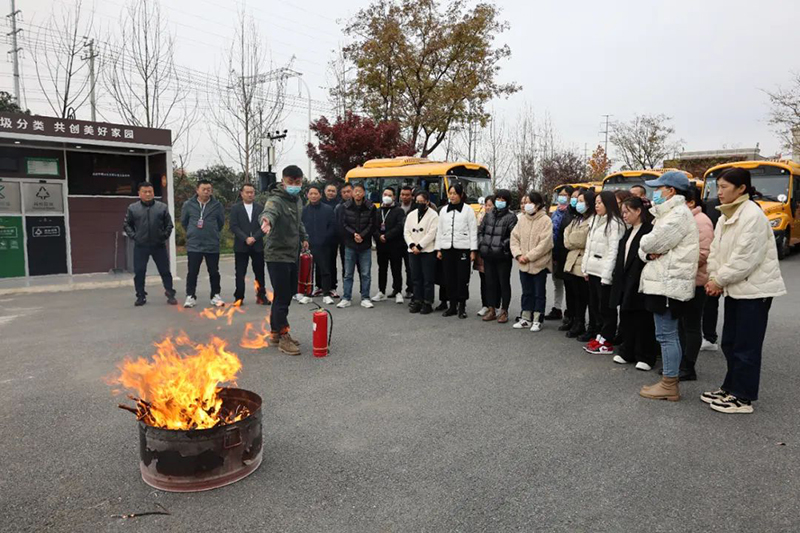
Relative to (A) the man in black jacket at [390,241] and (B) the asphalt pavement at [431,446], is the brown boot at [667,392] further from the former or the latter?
(A) the man in black jacket at [390,241]

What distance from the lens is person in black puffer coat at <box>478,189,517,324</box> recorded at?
791cm

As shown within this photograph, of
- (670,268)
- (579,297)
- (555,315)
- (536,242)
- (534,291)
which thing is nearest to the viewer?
(670,268)

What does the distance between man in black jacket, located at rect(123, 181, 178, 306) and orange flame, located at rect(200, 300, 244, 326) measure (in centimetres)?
94

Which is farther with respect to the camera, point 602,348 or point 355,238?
point 355,238

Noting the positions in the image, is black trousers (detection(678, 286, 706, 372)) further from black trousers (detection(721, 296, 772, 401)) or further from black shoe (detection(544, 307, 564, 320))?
black shoe (detection(544, 307, 564, 320))

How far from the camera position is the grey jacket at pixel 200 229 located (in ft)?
30.2

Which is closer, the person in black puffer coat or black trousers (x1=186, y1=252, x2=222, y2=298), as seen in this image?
the person in black puffer coat

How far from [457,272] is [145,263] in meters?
5.44

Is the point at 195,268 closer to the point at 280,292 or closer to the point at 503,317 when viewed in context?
the point at 280,292

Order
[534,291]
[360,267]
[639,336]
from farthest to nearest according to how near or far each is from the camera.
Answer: [360,267], [534,291], [639,336]

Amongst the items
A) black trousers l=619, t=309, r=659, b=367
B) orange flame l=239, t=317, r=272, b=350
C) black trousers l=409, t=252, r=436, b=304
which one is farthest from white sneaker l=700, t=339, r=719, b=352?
orange flame l=239, t=317, r=272, b=350

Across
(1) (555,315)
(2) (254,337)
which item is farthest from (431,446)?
(1) (555,315)

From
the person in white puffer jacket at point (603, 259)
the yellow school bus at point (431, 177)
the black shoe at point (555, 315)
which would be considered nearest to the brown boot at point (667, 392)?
the person in white puffer jacket at point (603, 259)

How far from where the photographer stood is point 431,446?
4.00m
